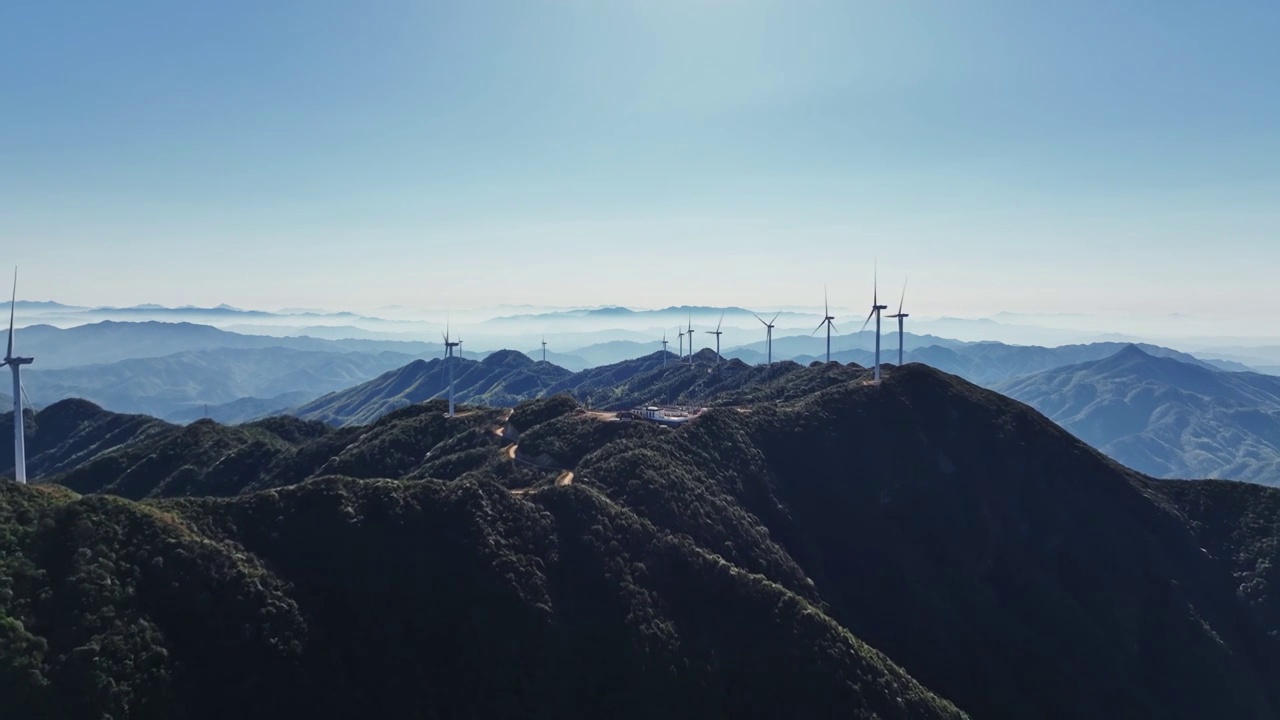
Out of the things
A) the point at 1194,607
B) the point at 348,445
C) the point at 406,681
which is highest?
the point at 348,445

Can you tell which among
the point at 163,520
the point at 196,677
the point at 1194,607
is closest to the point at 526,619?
the point at 196,677

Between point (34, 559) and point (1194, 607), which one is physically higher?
point (34, 559)

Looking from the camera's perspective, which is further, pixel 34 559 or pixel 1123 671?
pixel 1123 671

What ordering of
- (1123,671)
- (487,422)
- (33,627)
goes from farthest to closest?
(487,422) → (1123,671) → (33,627)

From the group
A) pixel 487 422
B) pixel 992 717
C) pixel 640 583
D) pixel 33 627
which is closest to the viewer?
pixel 33 627

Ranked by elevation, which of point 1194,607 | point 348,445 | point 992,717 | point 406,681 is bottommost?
point 992,717

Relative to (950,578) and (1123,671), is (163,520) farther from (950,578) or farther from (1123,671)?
(1123,671)

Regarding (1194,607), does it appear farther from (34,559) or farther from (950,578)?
(34,559)

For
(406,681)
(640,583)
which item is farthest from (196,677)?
(640,583)

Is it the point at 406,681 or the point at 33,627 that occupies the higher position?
the point at 33,627
